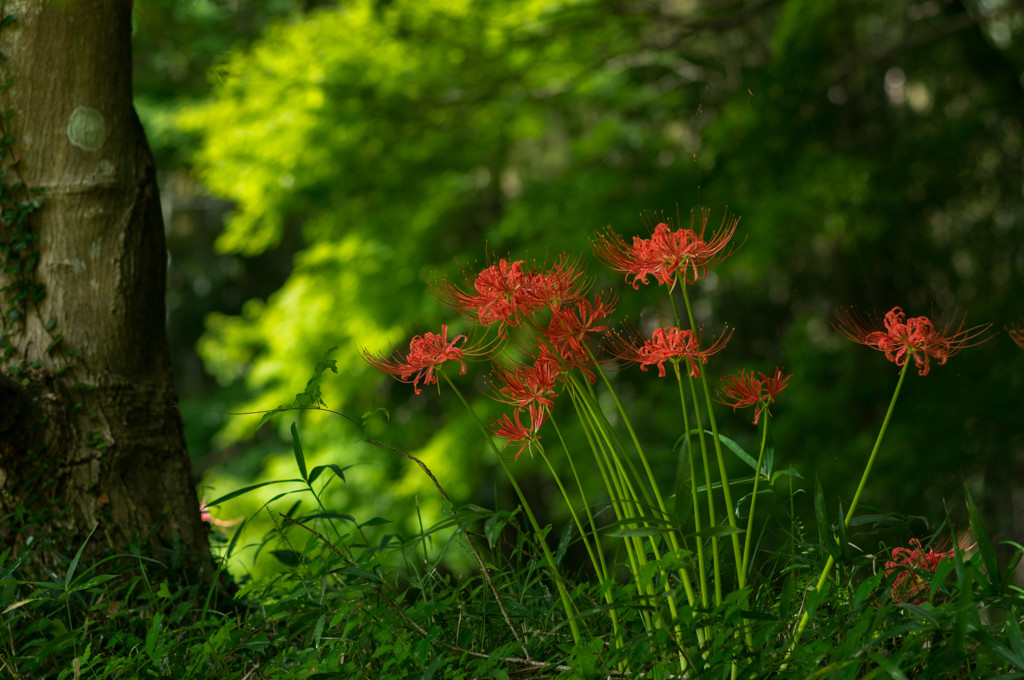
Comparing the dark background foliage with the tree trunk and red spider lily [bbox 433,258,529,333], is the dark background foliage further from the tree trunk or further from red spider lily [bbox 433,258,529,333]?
red spider lily [bbox 433,258,529,333]

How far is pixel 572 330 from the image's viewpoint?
1.18 meters

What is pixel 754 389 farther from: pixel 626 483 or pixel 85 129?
pixel 85 129

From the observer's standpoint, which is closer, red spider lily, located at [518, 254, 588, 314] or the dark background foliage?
red spider lily, located at [518, 254, 588, 314]

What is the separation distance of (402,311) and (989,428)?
3281 millimetres

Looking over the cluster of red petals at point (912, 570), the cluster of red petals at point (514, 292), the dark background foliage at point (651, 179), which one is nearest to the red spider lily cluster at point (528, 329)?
the cluster of red petals at point (514, 292)

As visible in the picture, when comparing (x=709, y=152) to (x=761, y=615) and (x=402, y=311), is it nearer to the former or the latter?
(x=402, y=311)

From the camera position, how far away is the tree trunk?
169 cm

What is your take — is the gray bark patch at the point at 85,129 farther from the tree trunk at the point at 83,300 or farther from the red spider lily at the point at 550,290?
the red spider lily at the point at 550,290

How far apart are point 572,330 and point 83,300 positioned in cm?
110

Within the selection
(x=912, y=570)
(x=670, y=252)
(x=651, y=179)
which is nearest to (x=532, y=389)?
(x=670, y=252)

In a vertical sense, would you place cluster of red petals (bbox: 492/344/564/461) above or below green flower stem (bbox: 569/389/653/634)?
above

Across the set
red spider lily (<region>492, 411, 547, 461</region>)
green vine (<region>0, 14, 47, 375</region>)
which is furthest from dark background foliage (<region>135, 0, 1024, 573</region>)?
red spider lily (<region>492, 411, 547, 461</region>)

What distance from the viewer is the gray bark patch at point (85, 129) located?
1765mm

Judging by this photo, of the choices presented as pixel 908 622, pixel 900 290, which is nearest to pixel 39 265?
pixel 908 622
